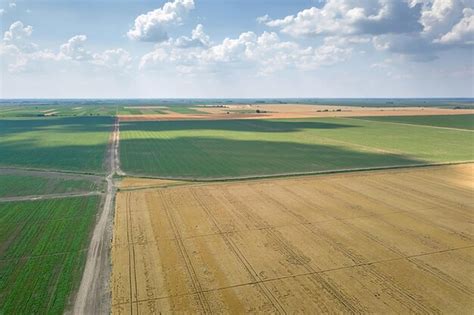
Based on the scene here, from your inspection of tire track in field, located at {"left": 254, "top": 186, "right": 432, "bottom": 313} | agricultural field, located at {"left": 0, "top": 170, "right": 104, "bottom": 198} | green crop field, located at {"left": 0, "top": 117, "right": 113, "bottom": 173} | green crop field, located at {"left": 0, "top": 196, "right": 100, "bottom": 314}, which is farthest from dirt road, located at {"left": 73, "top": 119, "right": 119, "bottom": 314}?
green crop field, located at {"left": 0, "top": 117, "right": 113, "bottom": 173}

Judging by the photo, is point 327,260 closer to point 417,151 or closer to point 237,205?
point 237,205

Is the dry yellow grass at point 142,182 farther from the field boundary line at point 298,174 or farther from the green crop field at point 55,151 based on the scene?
the green crop field at point 55,151

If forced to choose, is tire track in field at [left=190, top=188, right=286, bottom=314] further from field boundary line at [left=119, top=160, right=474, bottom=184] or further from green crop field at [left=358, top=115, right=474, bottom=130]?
green crop field at [left=358, top=115, right=474, bottom=130]

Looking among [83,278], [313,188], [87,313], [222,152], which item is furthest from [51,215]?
[222,152]

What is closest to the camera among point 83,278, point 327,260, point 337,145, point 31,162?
point 83,278

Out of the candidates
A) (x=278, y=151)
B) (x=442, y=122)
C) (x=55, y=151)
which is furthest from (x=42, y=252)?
(x=442, y=122)

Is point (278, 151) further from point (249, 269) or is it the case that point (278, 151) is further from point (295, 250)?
point (249, 269)

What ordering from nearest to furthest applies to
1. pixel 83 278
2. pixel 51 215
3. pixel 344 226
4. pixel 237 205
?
1. pixel 83 278
2. pixel 344 226
3. pixel 51 215
4. pixel 237 205
